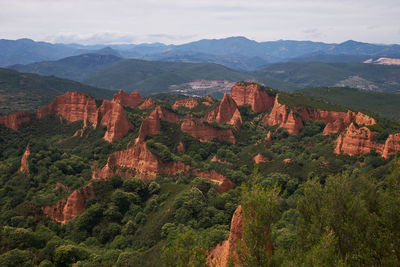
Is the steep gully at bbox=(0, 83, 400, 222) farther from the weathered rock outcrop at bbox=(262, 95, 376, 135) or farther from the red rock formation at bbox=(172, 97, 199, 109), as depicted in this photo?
the red rock formation at bbox=(172, 97, 199, 109)

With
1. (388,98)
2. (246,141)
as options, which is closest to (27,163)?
(246,141)

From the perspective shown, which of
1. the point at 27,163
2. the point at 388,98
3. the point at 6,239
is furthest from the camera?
the point at 388,98

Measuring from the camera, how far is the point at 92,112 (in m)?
70.4

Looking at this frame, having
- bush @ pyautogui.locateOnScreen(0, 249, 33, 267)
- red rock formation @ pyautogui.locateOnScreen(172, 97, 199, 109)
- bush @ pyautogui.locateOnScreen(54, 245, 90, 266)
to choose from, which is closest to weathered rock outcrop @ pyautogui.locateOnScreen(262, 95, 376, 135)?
red rock formation @ pyautogui.locateOnScreen(172, 97, 199, 109)

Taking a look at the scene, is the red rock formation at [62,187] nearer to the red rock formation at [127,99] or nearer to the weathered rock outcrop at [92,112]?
the weathered rock outcrop at [92,112]

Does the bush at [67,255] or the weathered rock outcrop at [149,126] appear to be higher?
the weathered rock outcrop at [149,126]

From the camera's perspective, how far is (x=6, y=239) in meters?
27.9

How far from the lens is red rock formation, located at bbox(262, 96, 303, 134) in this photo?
64812 mm

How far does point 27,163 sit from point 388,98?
413 ft

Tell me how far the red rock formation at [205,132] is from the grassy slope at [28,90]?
7828 cm

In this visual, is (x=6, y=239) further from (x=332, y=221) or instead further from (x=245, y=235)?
(x=332, y=221)

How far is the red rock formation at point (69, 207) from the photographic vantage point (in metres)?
37.1

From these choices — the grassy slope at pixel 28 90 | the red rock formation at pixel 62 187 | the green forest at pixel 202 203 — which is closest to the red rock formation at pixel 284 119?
the green forest at pixel 202 203

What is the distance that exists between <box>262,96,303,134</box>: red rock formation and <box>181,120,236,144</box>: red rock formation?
11.9 metres
